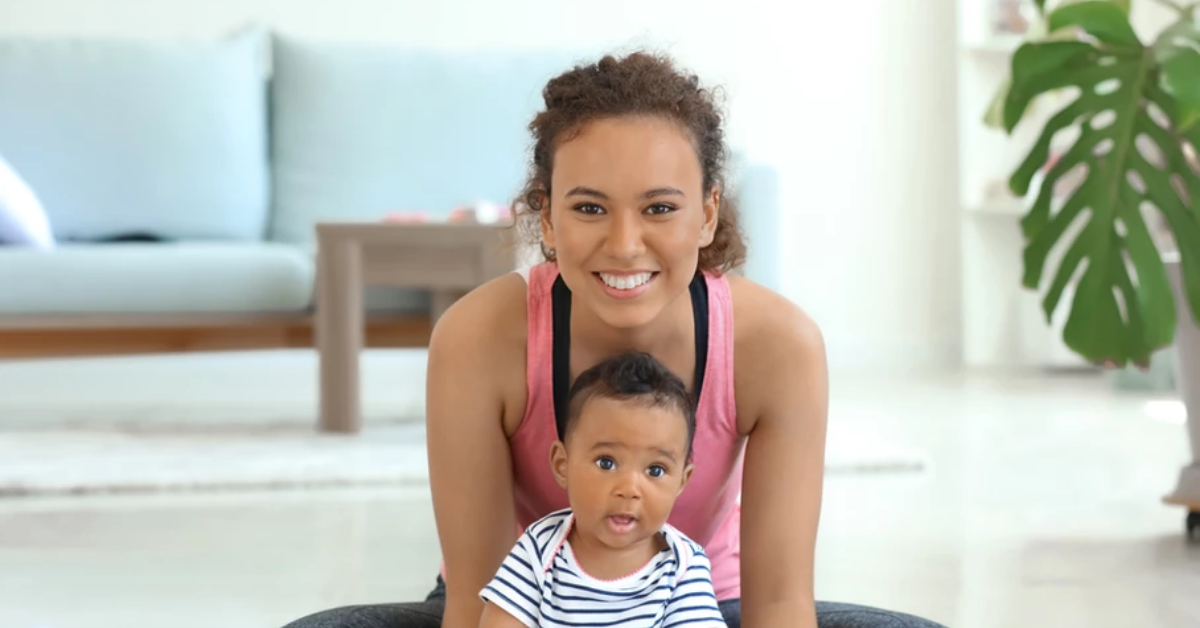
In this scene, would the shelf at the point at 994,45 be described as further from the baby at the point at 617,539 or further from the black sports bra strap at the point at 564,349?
the baby at the point at 617,539

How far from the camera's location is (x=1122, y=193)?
2.02 metres

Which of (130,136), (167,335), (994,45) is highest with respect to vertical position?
(994,45)

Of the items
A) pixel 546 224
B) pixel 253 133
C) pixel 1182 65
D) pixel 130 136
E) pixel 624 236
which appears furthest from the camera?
pixel 253 133

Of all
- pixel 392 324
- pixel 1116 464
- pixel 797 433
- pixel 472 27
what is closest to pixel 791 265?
pixel 472 27

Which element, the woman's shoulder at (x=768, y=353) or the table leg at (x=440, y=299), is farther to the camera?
the table leg at (x=440, y=299)

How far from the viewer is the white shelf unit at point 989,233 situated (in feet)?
15.7

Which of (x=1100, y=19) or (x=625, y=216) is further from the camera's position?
(x=1100, y=19)

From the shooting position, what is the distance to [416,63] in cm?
414

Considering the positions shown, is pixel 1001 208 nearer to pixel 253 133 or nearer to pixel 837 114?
pixel 837 114

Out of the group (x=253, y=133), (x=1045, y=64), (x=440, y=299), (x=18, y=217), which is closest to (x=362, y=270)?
(x=440, y=299)

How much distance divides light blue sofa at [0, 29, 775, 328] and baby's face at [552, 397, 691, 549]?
2661mm

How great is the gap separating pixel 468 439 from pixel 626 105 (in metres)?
0.32

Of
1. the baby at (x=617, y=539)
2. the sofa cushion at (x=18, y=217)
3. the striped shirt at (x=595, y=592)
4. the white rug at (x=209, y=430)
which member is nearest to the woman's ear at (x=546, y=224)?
the baby at (x=617, y=539)

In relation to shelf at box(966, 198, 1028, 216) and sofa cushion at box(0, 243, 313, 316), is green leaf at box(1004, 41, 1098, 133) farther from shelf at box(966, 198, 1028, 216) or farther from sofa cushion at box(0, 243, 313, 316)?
shelf at box(966, 198, 1028, 216)
